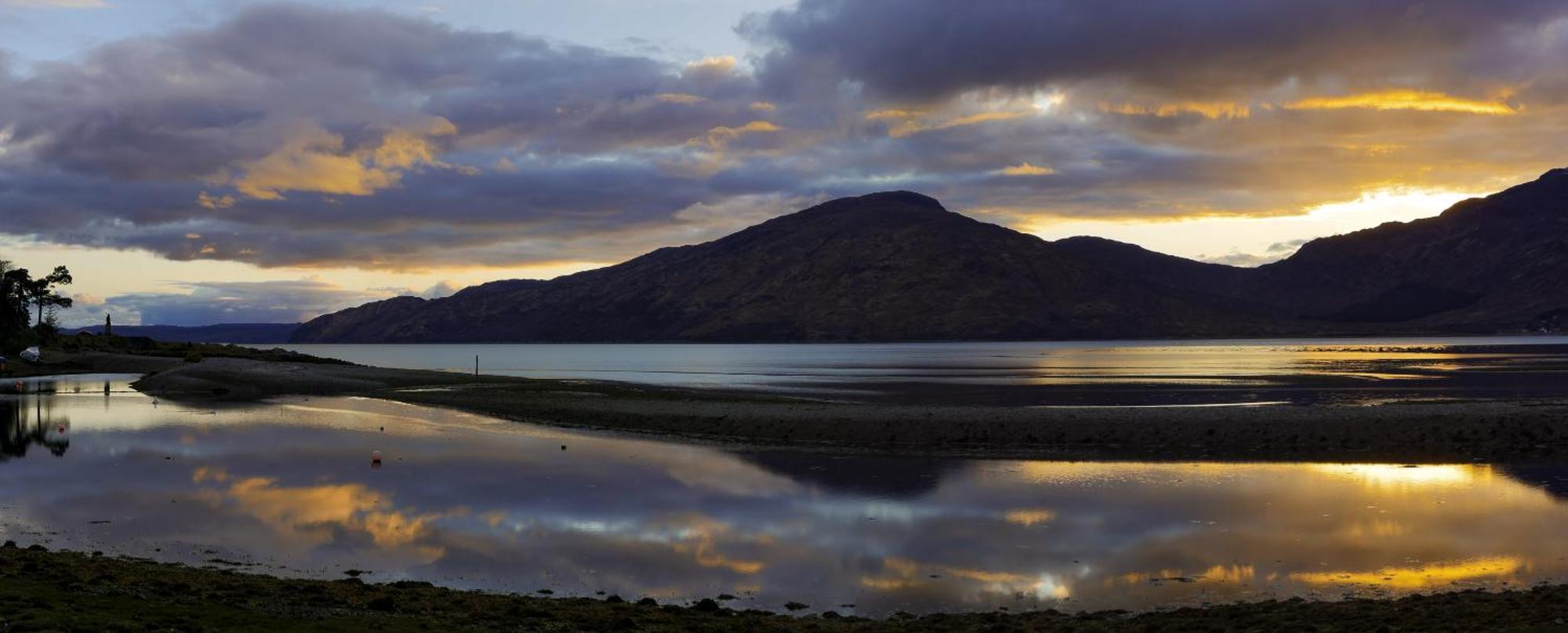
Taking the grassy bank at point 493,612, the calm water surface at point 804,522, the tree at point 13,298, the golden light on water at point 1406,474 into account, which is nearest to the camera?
the grassy bank at point 493,612

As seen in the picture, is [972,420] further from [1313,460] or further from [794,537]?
[794,537]

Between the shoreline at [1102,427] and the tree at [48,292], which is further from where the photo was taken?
the tree at [48,292]

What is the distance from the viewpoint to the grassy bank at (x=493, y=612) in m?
15.6

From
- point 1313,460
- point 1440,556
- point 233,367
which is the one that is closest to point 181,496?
point 1440,556

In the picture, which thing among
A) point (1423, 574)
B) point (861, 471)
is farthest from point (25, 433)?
point (1423, 574)

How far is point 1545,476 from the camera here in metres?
36.5

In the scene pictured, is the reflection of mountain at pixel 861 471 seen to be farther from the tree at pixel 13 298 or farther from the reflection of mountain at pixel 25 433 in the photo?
the tree at pixel 13 298

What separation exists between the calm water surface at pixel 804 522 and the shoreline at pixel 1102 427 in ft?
14.1

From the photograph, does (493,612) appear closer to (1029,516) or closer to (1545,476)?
(1029,516)

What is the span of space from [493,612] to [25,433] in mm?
47674

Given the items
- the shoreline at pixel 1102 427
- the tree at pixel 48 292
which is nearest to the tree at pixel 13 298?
the tree at pixel 48 292

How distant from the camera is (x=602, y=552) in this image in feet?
80.6

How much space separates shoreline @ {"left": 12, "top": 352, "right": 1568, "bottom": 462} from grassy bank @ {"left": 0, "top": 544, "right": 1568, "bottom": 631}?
2556 cm

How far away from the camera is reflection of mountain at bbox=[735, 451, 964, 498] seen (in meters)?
35.1
